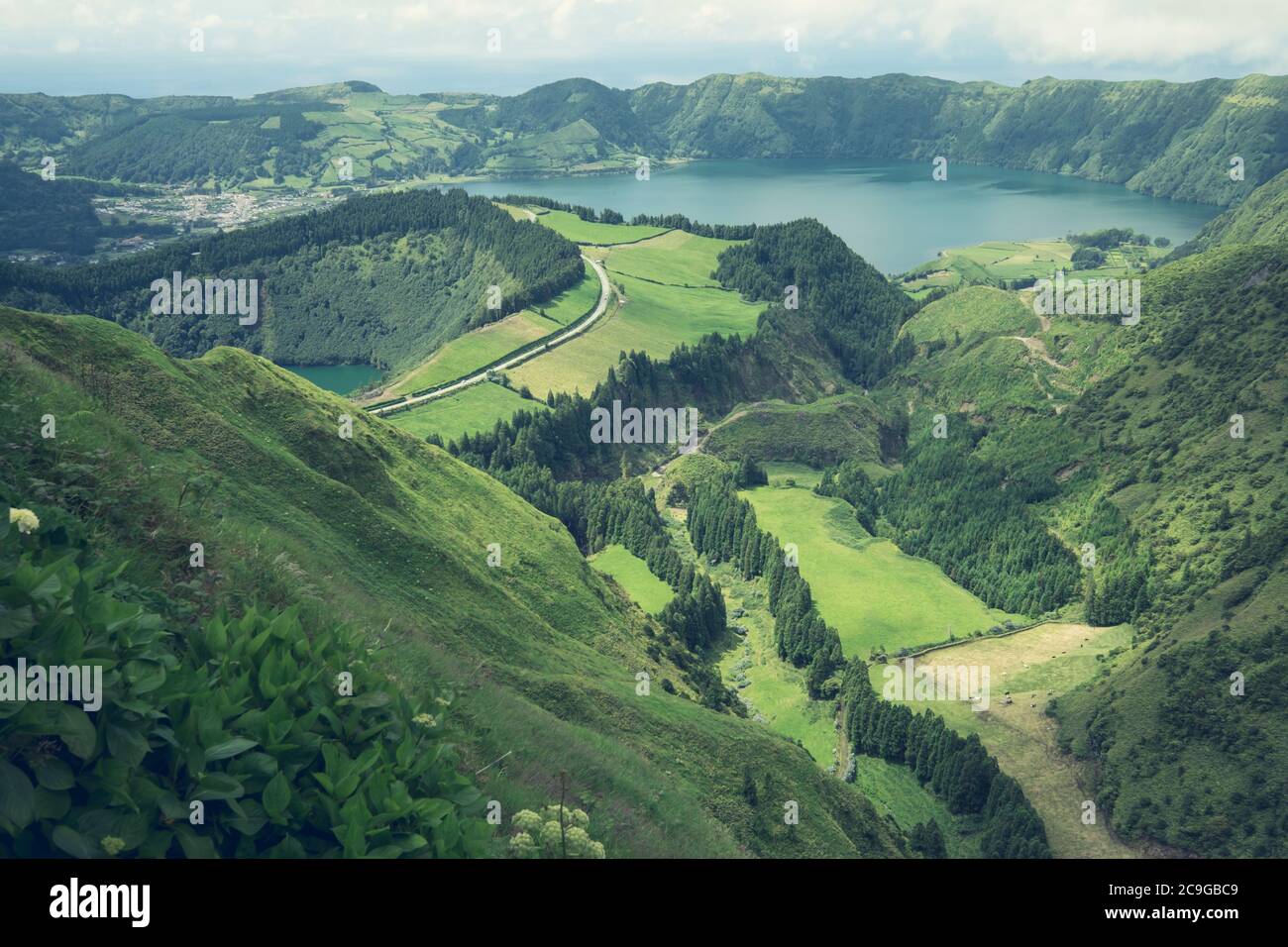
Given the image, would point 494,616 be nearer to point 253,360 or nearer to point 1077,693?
point 253,360

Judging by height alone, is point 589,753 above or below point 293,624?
below

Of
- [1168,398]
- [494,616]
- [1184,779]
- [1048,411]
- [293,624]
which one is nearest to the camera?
[293,624]

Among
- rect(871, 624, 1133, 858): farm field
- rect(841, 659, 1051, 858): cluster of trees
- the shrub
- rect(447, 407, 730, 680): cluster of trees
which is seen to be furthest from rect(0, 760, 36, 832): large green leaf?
rect(447, 407, 730, 680): cluster of trees

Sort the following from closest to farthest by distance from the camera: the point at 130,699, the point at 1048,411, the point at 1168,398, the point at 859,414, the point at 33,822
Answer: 1. the point at 33,822
2. the point at 130,699
3. the point at 1168,398
4. the point at 1048,411
5. the point at 859,414

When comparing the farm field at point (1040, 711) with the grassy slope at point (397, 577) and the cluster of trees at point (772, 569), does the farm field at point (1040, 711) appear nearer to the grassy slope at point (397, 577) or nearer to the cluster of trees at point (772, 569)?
the cluster of trees at point (772, 569)

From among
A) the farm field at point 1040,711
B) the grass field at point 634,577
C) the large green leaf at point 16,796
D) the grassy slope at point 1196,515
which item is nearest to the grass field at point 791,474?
the grassy slope at point 1196,515

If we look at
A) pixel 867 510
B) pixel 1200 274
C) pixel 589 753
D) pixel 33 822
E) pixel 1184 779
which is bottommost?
pixel 1184 779

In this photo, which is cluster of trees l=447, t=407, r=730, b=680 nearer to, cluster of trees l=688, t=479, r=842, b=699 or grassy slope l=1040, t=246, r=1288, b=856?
cluster of trees l=688, t=479, r=842, b=699
